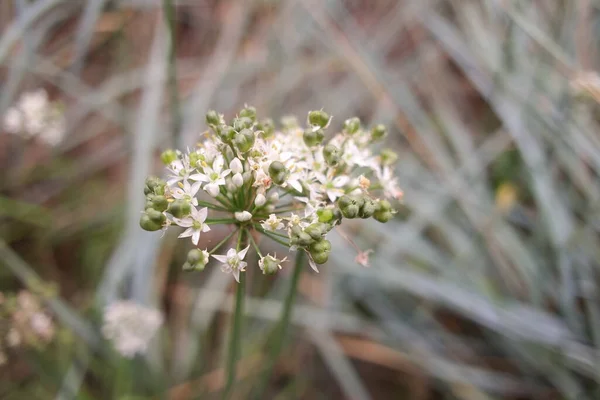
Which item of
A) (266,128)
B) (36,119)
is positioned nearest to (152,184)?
(266,128)

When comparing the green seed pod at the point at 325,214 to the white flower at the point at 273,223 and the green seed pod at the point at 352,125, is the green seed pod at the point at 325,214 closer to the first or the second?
the white flower at the point at 273,223

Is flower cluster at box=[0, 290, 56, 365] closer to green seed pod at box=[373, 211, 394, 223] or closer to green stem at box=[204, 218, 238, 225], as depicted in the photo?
green stem at box=[204, 218, 238, 225]

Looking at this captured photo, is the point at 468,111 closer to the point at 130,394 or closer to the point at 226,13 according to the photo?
the point at 226,13

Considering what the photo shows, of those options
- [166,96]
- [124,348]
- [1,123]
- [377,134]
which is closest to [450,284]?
[377,134]

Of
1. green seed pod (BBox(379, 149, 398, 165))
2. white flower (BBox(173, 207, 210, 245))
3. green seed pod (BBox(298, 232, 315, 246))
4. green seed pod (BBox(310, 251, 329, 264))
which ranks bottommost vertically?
green seed pod (BBox(310, 251, 329, 264))

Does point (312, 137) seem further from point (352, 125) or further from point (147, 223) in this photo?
point (147, 223)

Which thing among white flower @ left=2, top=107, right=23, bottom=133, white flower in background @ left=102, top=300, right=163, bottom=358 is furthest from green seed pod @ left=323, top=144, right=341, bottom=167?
white flower @ left=2, top=107, right=23, bottom=133

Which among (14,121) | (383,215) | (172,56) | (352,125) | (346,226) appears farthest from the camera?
(346,226)
